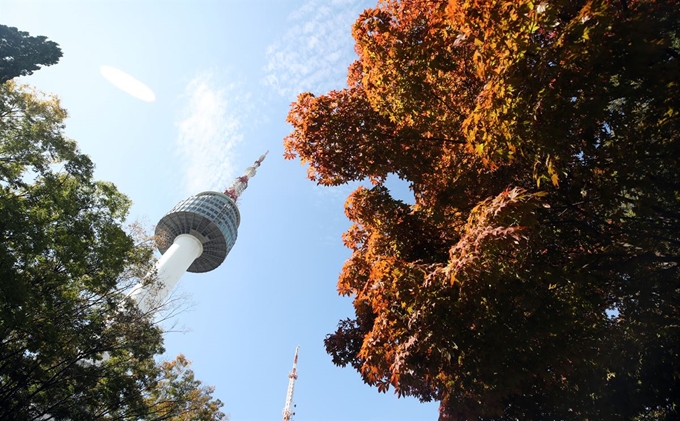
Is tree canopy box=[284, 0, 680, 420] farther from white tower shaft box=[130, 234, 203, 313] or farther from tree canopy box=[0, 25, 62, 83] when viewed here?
white tower shaft box=[130, 234, 203, 313]

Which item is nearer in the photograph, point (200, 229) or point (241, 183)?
point (200, 229)

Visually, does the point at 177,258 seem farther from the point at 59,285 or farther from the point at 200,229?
the point at 59,285

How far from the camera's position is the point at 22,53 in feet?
34.8

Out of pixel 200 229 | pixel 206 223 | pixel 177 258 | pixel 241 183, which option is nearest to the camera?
pixel 177 258

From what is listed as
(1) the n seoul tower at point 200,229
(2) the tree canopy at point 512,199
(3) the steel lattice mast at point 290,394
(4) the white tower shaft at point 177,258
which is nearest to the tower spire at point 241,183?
(1) the n seoul tower at point 200,229

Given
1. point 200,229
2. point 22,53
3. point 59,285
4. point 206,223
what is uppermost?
point 206,223

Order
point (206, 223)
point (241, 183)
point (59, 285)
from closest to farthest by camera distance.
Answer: point (59, 285)
point (206, 223)
point (241, 183)

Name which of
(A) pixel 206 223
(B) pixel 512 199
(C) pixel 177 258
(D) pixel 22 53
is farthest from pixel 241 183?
(B) pixel 512 199

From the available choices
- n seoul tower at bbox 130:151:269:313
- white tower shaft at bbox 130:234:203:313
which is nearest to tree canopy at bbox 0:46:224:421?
white tower shaft at bbox 130:234:203:313

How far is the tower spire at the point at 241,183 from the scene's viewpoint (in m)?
53.4

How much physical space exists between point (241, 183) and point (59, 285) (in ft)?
157

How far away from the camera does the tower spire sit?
53444 millimetres

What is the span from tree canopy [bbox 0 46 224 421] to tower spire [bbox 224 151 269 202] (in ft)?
133

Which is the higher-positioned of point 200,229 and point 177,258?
point 200,229
